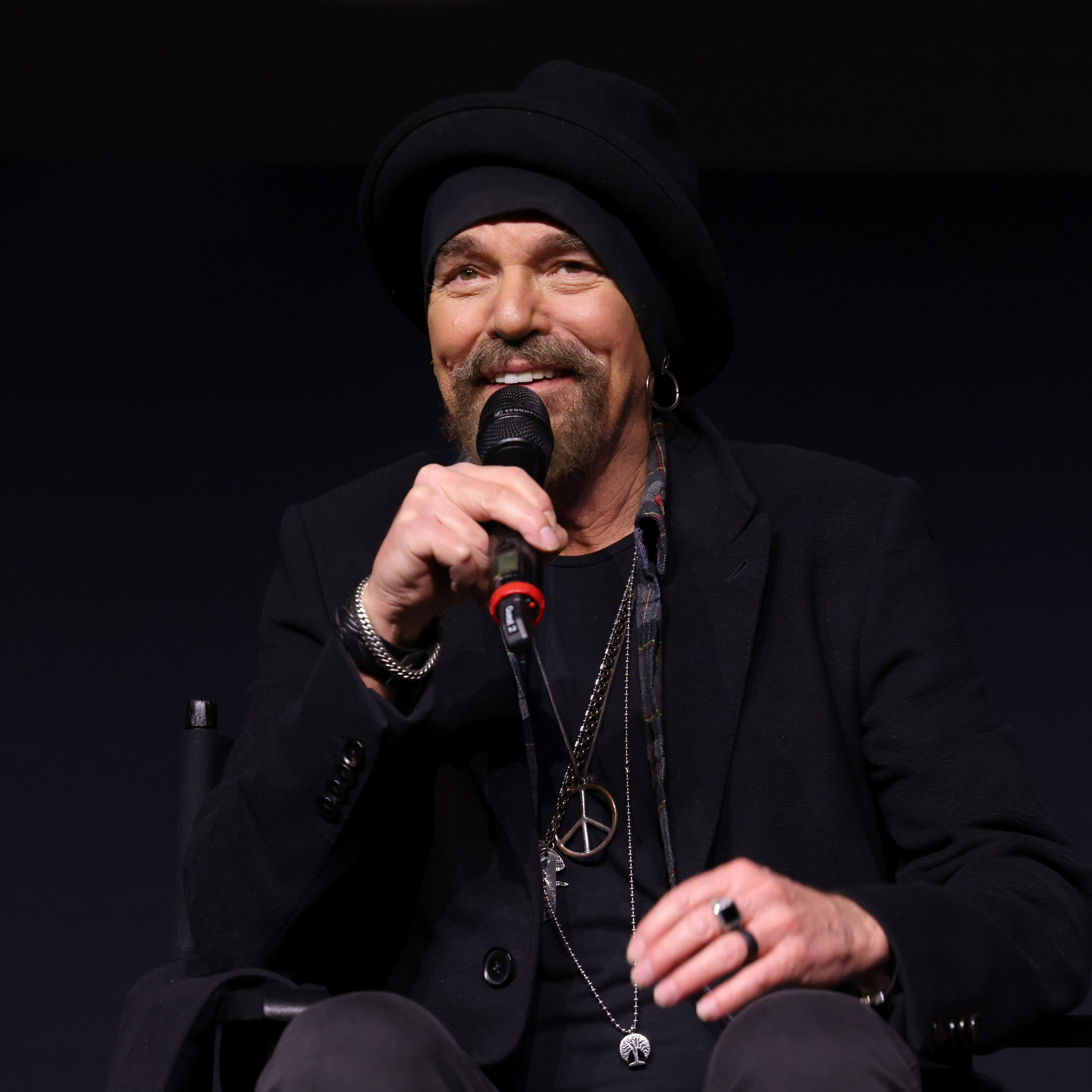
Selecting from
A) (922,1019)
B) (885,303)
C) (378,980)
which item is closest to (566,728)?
(378,980)

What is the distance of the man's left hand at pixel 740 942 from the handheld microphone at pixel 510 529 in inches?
9.6

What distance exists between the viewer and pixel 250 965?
4.60 feet

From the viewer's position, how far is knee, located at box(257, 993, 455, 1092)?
3.31ft

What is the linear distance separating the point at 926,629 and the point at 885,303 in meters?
1.54

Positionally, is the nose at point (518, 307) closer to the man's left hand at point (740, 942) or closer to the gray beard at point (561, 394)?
the gray beard at point (561, 394)

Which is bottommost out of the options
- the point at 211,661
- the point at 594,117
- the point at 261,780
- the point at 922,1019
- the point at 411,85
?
the point at 922,1019

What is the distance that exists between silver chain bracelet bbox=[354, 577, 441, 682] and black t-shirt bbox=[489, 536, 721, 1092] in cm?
27

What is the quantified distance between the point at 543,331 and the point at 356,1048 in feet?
2.93

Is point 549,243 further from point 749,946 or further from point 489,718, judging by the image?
point 749,946

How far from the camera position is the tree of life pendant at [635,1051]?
1.37m

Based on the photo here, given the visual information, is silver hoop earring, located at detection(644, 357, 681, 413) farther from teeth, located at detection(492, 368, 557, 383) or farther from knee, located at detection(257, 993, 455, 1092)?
knee, located at detection(257, 993, 455, 1092)

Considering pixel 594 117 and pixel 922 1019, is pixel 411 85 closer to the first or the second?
pixel 594 117

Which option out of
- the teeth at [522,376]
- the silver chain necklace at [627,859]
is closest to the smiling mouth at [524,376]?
the teeth at [522,376]

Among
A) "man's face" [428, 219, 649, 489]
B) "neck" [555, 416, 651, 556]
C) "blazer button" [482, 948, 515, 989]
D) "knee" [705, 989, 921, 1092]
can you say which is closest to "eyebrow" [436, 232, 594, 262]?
"man's face" [428, 219, 649, 489]
